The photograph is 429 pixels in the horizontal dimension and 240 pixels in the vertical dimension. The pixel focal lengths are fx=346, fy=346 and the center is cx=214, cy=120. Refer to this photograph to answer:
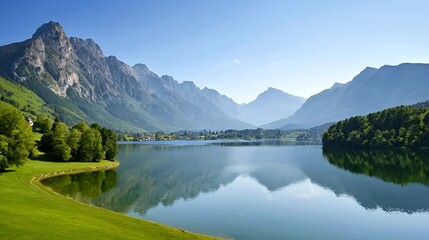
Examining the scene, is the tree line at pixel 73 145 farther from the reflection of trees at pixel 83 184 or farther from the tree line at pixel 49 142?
the reflection of trees at pixel 83 184

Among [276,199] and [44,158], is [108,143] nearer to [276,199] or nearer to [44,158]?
[44,158]

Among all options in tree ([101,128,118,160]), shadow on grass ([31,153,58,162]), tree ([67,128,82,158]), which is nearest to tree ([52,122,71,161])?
tree ([67,128,82,158])

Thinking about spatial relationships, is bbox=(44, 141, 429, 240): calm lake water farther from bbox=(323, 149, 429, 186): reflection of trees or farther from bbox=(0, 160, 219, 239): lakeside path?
bbox=(0, 160, 219, 239): lakeside path

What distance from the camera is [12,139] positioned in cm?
8238

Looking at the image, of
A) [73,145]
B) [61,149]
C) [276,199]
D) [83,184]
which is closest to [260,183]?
[276,199]

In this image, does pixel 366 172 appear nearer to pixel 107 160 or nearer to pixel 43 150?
pixel 107 160

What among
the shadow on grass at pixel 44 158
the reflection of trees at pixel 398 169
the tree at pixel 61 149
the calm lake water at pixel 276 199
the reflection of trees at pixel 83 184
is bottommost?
the calm lake water at pixel 276 199

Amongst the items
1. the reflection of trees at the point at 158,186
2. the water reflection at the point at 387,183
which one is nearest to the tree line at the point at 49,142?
the reflection of trees at the point at 158,186

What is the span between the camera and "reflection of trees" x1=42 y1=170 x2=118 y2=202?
7262 centimetres

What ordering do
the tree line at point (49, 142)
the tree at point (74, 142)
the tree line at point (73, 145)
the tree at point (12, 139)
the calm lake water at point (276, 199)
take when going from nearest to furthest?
1. the calm lake water at point (276, 199)
2. the tree at point (12, 139)
3. the tree line at point (49, 142)
4. the tree line at point (73, 145)
5. the tree at point (74, 142)

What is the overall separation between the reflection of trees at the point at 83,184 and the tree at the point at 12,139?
851cm

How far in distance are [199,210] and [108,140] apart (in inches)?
3464

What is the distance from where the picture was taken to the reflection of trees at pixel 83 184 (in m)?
72.6

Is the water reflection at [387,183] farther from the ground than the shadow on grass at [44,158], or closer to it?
closer to it
